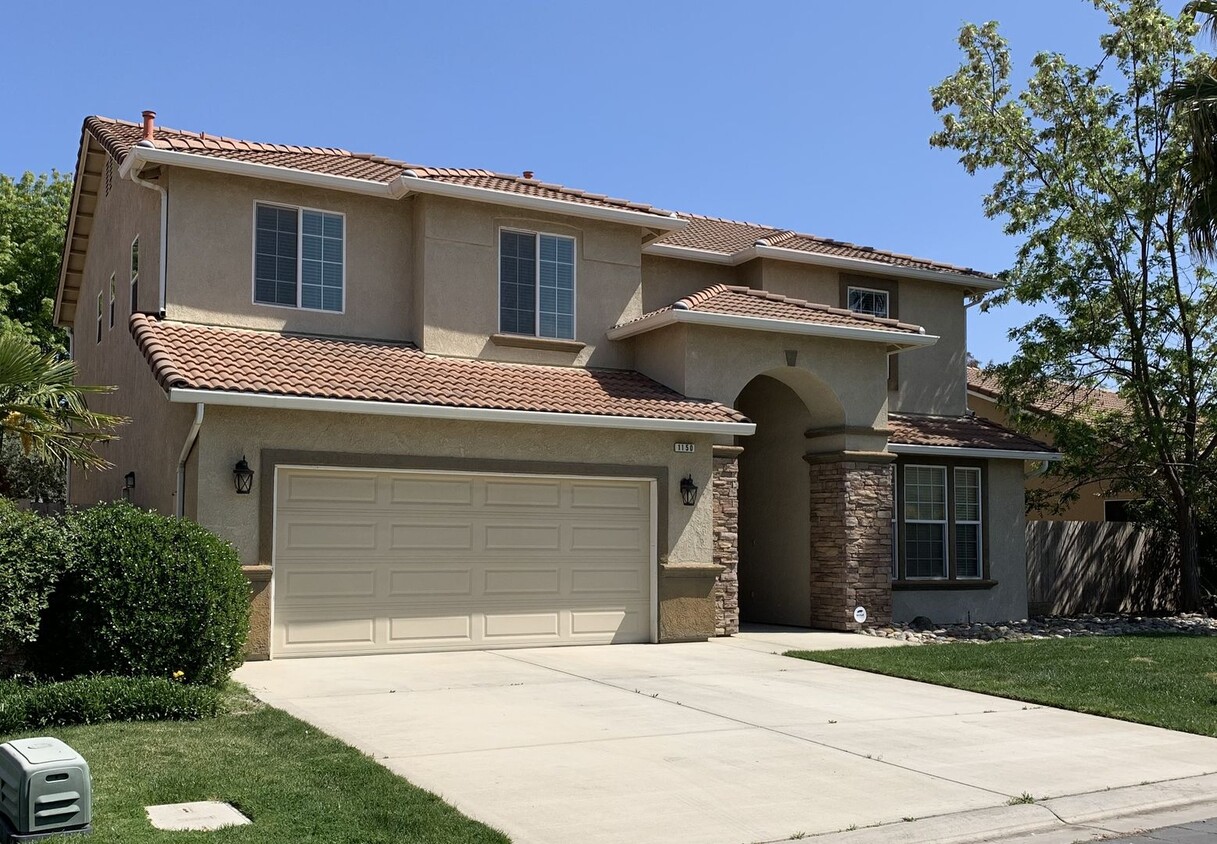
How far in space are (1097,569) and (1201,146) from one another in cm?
943

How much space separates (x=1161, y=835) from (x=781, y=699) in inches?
202

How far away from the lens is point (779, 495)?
2081cm

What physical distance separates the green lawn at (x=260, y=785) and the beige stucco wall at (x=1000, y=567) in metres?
14.3

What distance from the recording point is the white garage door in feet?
48.9

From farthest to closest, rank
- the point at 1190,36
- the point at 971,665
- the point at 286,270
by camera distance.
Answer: the point at 1190,36
the point at 286,270
the point at 971,665

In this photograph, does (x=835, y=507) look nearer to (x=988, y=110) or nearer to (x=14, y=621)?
(x=988, y=110)

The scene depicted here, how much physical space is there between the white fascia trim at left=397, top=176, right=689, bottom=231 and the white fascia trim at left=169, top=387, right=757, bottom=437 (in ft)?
11.9

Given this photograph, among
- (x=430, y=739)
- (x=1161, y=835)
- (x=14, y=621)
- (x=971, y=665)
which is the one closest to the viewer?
(x=1161, y=835)

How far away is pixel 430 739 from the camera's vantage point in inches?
385

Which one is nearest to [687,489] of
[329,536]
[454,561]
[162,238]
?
[454,561]

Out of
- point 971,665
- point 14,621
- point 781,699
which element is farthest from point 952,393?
point 14,621

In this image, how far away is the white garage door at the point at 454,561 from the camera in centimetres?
1491

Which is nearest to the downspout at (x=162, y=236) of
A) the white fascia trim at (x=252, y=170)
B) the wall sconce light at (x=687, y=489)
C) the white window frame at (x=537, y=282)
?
the white fascia trim at (x=252, y=170)

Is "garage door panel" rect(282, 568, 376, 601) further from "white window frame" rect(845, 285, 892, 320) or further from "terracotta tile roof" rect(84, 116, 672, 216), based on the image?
"white window frame" rect(845, 285, 892, 320)
